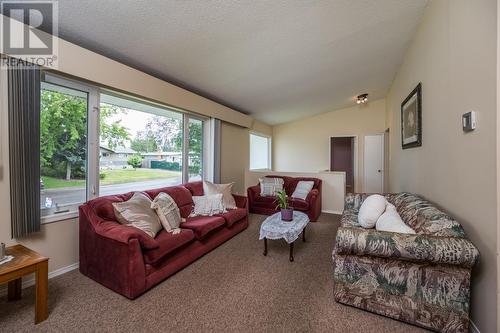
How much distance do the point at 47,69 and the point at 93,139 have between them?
0.78 m

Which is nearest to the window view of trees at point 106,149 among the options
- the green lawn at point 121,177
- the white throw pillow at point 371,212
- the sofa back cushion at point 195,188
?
the green lawn at point 121,177

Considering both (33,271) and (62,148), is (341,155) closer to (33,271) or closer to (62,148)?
(62,148)

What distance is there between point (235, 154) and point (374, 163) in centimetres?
388

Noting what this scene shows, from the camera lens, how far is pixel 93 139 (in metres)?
2.51

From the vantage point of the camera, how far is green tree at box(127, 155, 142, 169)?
10.0ft

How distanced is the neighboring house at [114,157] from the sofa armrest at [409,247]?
2.74 m

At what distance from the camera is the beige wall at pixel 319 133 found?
6.13 m

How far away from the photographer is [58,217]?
7.28ft

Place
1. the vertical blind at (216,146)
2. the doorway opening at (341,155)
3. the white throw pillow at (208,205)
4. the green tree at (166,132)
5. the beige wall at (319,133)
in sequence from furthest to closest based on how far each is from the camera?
the doorway opening at (341,155) → the beige wall at (319,133) → the vertical blind at (216,146) → the green tree at (166,132) → the white throw pillow at (208,205)

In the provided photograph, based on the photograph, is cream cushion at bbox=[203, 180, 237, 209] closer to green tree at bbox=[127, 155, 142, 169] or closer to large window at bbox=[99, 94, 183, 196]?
large window at bbox=[99, 94, 183, 196]

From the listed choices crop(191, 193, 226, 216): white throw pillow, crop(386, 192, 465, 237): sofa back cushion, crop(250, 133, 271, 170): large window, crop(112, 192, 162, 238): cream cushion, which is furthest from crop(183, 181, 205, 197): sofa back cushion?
crop(250, 133, 271, 170): large window

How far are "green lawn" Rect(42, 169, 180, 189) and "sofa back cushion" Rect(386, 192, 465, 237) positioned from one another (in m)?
3.29

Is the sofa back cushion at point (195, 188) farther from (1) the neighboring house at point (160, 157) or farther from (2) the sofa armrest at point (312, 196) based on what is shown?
(2) the sofa armrest at point (312, 196)

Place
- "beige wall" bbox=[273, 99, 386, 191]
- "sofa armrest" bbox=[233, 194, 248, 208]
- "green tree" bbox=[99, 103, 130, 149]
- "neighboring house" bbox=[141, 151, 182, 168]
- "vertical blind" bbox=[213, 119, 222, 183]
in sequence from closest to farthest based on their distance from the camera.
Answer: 1. "green tree" bbox=[99, 103, 130, 149]
2. "neighboring house" bbox=[141, 151, 182, 168]
3. "sofa armrest" bbox=[233, 194, 248, 208]
4. "vertical blind" bbox=[213, 119, 222, 183]
5. "beige wall" bbox=[273, 99, 386, 191]
